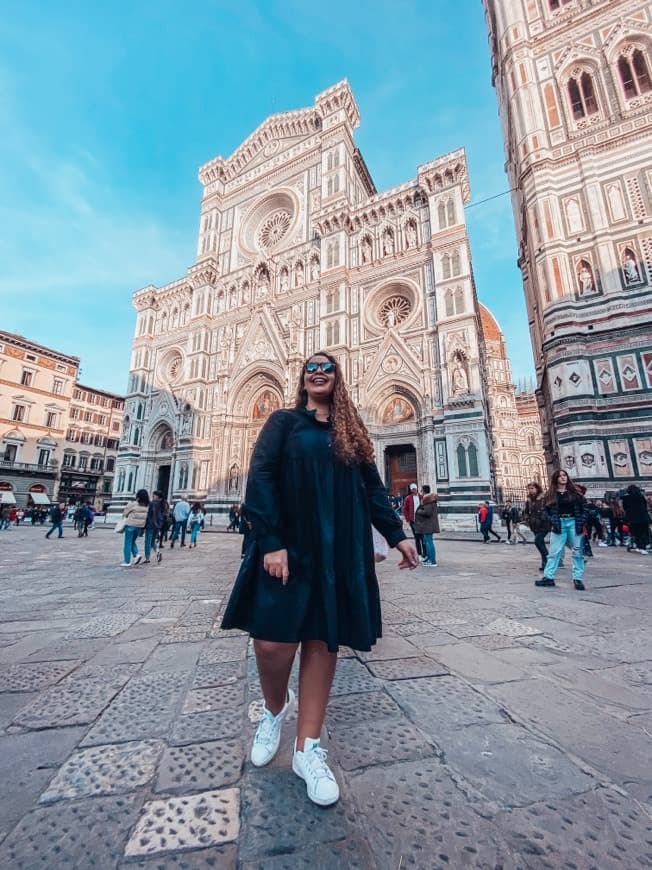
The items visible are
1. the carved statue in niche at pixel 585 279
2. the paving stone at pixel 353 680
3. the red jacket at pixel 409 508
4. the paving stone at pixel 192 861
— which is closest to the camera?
the paving stone at pixel 192 861

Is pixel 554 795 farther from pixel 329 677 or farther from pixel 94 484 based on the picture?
pixel 94 484

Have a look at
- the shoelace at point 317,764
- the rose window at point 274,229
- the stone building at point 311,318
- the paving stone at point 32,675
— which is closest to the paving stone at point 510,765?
the shoelace at point 317,764

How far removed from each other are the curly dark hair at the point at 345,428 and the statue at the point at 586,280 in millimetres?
14939

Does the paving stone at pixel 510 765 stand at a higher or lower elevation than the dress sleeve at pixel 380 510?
lower

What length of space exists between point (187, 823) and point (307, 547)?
33.8 inches

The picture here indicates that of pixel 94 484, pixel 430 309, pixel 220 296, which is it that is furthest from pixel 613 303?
pixel 94 484

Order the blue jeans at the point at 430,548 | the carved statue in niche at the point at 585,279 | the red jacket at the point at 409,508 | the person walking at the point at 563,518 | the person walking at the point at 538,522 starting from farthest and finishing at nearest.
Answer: the carved statue in niche at the point at 585,279 → the red jacket at the point at 409,508 → the blue jeans at the point at 430,548 → the person walking at the point at 538,522 → the person walking at the point at 563,518

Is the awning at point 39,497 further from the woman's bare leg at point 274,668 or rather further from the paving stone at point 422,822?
the paving stone at point 422,822

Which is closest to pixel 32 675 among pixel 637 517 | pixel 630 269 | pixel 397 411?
pixel 637 517

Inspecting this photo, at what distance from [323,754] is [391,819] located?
10.5 inches

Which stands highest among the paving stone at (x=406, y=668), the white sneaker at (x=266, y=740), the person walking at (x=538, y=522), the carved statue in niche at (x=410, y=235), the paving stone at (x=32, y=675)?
the carved statue in niche at (x=410, y=235)

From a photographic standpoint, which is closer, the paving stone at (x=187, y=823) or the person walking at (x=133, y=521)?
the paving stone at (x=187, y=823)

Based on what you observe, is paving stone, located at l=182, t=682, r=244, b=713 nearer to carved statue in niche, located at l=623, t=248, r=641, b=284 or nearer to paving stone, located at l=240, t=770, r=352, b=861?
paving stone, located at l=240, t=770, r=352, b=861

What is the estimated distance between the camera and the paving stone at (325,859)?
952mm
